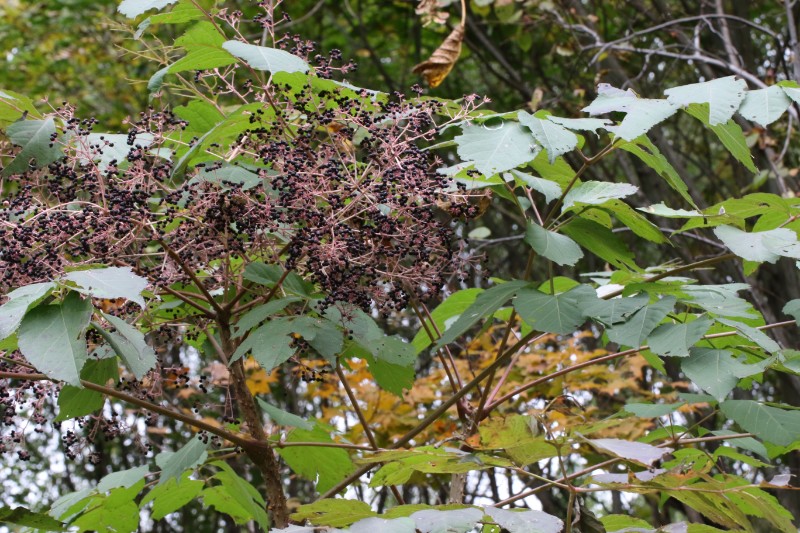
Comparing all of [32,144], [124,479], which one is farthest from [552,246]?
[124,479]

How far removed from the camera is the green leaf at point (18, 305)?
4.13 ft

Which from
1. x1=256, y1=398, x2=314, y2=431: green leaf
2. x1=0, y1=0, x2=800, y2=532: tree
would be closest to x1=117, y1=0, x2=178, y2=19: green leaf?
x1=0, y1=0, x2=800, y2=532: tree

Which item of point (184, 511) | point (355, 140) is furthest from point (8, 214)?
point (184, 511)

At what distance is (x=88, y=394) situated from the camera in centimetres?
190

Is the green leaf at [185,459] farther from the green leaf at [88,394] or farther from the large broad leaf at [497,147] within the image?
the large broad leaf at [497,147]

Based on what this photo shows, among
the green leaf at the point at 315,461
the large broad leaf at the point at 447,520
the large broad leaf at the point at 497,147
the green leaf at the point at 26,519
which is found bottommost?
the green leaf at the point at 315,461

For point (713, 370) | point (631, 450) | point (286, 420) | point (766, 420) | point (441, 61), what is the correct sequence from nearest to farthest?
point (631, 450) → point (713, 370) → point (766, 420) → point (286, 420) → point (441, 61)

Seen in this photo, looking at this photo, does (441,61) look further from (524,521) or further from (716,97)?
(524,521)

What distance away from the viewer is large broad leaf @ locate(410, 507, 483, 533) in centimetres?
138

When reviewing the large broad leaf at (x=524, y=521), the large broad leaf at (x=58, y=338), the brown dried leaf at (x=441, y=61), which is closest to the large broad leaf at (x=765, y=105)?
the large broad leaf at (x=524, y=521)

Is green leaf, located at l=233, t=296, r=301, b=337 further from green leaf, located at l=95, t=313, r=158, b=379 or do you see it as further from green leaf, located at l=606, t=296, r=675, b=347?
green leaf, located at l=606, t=296, r=675, b=347

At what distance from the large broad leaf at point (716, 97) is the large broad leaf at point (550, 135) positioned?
0.68 ft

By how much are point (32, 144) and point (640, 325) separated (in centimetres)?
124

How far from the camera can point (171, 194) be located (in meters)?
1.66
